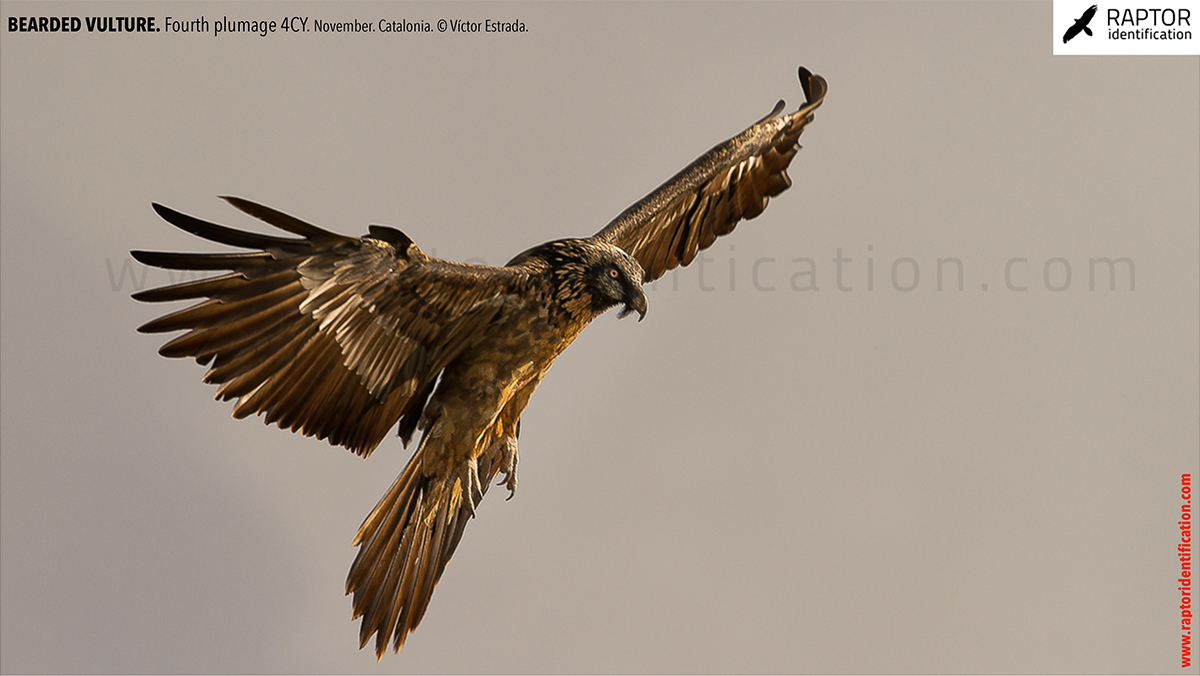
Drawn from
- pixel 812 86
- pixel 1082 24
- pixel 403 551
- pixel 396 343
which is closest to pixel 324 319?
pixel 396 343

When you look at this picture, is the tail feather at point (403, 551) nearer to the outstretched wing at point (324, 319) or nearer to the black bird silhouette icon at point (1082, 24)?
the outstretched wing at point (324, 319)

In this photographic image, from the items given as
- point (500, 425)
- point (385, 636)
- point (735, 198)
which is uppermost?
point (735, 198)

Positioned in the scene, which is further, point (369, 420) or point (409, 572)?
point (409, 572)

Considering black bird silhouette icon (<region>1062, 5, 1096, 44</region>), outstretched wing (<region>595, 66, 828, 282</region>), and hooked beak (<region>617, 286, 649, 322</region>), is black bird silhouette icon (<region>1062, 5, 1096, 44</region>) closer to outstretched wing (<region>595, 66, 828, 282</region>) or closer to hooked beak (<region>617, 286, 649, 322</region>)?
outstretched wing (<region>595, 66, 828, 282</region>)

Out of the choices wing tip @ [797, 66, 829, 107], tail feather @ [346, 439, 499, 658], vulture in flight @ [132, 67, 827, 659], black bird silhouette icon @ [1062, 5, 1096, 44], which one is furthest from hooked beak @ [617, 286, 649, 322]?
black bird silhouette icon @ [1062, 5, 1096, 44]

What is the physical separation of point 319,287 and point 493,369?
0.92 meters

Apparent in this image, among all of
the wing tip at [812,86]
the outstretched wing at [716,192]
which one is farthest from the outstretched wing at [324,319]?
the wing tip at [812,86]

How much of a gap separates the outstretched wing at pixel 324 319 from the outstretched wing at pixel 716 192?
4.61 feet

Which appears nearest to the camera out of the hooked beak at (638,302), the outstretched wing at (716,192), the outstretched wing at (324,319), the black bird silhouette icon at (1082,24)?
the outstretched wing at (324,319)

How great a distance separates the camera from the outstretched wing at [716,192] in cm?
583

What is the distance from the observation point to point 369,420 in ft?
15.6

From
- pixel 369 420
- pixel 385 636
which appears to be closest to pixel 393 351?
pixel 369 420

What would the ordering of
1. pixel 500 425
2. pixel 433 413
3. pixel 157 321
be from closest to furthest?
1. pixel 157 321
2. pixel 433 413
3. pixel 500 425

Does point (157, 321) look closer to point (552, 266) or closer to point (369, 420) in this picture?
point (369, 420)
